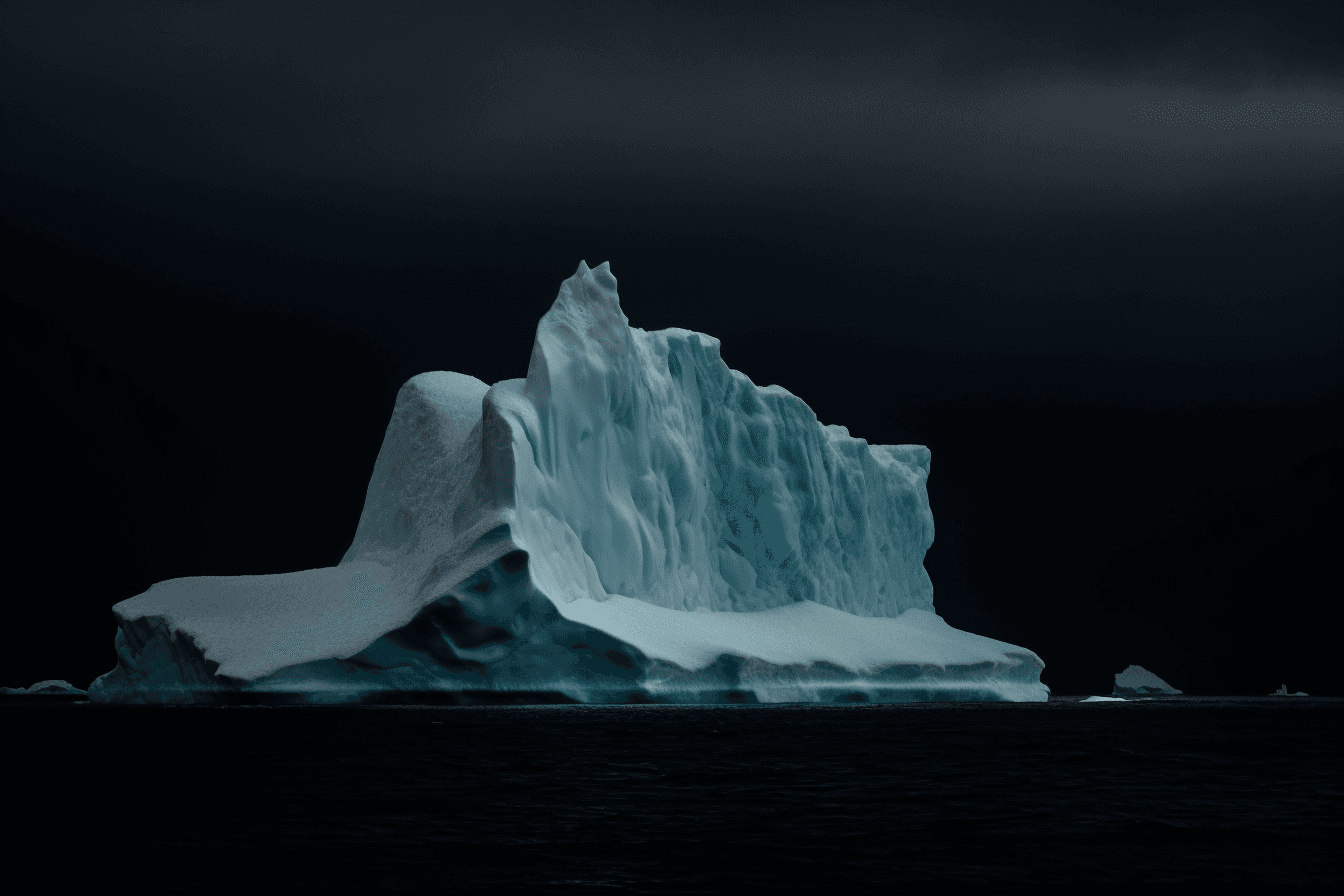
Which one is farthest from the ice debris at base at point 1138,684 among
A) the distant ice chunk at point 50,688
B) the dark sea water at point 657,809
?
the dark sea water at point 657,809

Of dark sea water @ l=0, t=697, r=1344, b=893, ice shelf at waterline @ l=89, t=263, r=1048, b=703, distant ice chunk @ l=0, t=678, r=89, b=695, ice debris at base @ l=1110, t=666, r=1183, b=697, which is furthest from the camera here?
ice debris at base @ l=1110, t=666, r=1183, b=697

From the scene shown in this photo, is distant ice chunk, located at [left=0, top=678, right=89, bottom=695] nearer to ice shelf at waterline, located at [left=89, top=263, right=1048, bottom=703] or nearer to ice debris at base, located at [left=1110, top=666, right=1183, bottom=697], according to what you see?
ice shelf at waterline, located at [left=89, top=263, right=1048, bottom=703]

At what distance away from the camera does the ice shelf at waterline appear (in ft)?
89.4

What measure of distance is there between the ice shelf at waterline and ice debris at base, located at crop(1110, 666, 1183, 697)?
31006 millimetres

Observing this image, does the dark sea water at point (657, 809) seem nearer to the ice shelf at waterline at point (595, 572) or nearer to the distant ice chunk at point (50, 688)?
the ice shelf at waterline at point (595, 572)

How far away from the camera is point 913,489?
4403 centimetres

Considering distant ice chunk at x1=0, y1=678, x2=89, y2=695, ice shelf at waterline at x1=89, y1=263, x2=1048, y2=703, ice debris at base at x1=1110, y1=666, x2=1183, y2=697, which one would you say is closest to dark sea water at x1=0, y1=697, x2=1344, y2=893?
ice shelf at waterline at x1=89, y1=263, x2=1048, y2=703

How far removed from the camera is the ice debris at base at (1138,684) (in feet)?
230

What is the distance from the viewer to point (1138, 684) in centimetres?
7019

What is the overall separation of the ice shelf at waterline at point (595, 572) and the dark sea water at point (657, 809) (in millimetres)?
5951

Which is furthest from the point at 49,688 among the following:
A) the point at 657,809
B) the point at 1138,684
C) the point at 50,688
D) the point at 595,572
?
the point at 1138,684

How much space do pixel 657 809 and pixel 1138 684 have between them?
64280mm

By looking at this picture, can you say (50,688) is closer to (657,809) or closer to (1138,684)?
(657,809)

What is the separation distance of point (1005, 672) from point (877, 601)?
4721mm
